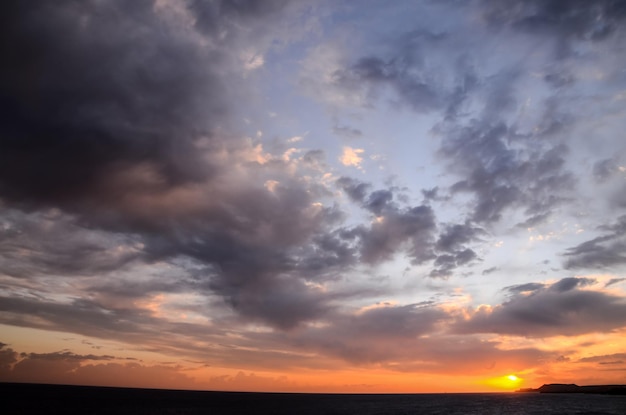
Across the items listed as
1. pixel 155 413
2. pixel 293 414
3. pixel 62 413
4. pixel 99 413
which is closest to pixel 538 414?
pixel 293 414

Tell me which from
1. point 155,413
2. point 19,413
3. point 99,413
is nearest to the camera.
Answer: point 19,413

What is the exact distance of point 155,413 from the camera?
449ft

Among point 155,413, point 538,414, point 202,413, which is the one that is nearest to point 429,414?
point 538,414

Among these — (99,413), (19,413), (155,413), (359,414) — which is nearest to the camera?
(19,413)

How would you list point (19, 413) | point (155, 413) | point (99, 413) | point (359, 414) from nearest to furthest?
point (19, 413)
point (99, 413)
point (155, 413)
point (359, 414)

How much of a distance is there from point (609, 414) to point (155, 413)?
155 m

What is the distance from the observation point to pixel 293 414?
458 ft

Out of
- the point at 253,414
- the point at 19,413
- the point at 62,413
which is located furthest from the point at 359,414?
the point at 19,413

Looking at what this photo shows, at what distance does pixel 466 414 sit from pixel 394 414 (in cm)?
2924

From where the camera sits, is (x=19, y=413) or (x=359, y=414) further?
(x=359, y=414)

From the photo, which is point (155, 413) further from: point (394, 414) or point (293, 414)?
point (394, 414)

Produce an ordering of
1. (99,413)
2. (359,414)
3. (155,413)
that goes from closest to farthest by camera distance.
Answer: (99,413) → (155,413) → (359,414)

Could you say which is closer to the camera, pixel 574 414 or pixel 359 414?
pixel 574 414

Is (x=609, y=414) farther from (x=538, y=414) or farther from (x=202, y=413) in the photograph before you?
(x=202, y=413)
